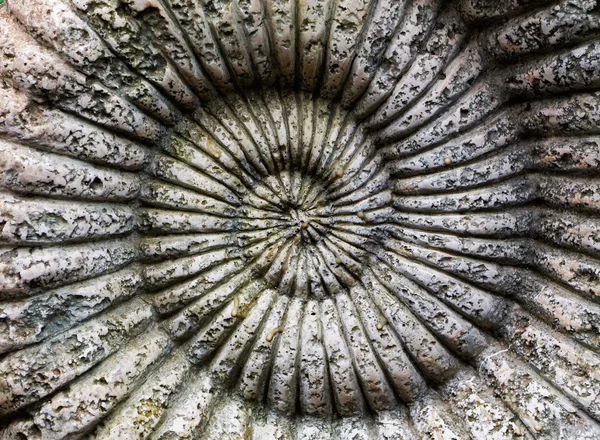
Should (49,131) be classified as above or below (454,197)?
above

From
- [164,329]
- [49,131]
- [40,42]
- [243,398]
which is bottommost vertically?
[243,398]

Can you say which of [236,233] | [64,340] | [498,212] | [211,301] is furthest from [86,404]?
[498,212]

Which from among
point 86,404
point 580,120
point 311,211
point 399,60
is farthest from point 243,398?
point 580,120

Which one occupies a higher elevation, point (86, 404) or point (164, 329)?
point (164, 329)

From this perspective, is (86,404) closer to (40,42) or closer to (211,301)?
(211,301)

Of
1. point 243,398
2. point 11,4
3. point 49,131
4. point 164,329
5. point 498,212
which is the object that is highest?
point 11,4

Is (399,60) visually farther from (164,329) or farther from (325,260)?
(164,329)

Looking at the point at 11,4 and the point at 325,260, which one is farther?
the point at 325,260
